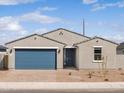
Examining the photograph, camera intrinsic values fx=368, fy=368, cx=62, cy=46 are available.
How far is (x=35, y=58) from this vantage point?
133ft

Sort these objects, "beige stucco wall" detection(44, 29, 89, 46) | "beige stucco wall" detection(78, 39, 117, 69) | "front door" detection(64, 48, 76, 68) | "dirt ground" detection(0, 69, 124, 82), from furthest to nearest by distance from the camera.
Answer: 1. "beige stucco wall" detection(44, 29, 89, 46)
2. "front door" detection(64, 48, 76, 68)
3. "beige stucco wall" detection(78, 39, 117, 69)
4. "dirt ground" detection(0, 69, 124, 82)

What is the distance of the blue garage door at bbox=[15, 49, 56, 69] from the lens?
40.4 m

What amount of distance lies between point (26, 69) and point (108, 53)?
9274mm

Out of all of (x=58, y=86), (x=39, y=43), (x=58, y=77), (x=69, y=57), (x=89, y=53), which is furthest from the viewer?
(x=69, y=57)

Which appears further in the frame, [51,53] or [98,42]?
[51,53]

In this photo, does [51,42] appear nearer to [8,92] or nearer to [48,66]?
[48,66]

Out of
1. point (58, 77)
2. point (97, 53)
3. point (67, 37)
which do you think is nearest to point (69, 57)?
point (67, 37)

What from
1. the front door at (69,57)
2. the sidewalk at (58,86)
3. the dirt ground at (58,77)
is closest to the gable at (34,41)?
the front door at (69,57)

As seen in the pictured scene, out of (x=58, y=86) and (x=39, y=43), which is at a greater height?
(x=39, y=43)

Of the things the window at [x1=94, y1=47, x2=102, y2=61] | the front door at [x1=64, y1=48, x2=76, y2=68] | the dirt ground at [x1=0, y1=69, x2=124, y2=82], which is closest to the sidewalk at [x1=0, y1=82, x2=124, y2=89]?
the dirt ground at [x1=0, y1=69, x2=124, y2=82]

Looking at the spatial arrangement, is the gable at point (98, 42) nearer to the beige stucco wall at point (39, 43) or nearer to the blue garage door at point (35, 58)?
the beige stucco wall at point (39, 43)

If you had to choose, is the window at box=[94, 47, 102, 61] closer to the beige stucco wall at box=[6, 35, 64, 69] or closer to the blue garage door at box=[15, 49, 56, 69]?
the beige stucco wall at box=[6, 35, 64, 69]

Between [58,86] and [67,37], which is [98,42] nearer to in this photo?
[67,37]

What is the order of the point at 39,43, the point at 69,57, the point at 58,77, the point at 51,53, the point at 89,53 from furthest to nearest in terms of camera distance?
1. the point at 69,57
2. the point at 51,53
3. the point at 89,53
4. the point at 39,43
5. the point at 58,77
